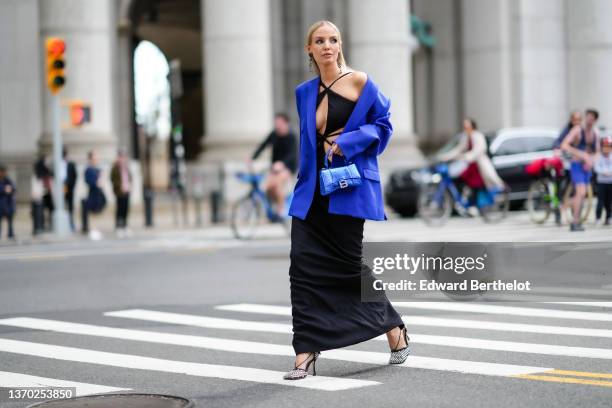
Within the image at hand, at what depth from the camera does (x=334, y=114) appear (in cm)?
846

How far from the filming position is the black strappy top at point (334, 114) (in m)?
8.45

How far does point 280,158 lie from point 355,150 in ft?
41.6

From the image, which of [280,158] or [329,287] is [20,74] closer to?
[280,158]

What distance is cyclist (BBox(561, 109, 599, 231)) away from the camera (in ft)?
67.6

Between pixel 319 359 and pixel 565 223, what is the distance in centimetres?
1456

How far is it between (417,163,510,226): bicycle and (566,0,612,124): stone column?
16.9 meters

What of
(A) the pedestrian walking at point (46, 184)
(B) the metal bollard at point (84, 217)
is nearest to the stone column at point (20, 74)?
(A) the pedestrian walking at point (46, 184)

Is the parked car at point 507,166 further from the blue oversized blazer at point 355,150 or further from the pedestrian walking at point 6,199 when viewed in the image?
the blue oversized blazer at point 355,150

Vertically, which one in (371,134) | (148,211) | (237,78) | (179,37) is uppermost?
(179,37)

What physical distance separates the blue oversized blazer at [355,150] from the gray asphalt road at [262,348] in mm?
1061

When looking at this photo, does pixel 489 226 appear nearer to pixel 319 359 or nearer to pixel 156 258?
pixel 156 258

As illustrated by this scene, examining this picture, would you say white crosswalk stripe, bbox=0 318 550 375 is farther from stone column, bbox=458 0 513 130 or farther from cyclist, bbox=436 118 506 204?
stone column, bbox=458 0 513 130

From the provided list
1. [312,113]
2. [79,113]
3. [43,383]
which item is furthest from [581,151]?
[43,383]

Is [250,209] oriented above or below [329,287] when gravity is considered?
below
